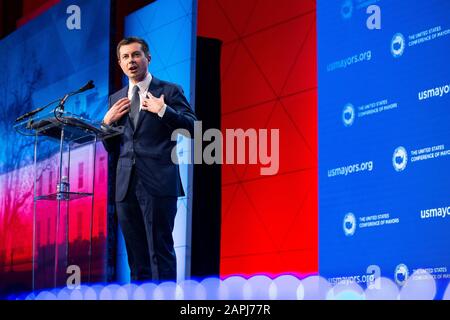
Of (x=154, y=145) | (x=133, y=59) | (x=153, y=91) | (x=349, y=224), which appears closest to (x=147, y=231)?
(x=154, y=145)

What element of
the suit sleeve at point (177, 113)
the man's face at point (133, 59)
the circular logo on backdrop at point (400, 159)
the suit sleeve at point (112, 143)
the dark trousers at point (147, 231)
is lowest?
the dark trousers at point (147, 231)

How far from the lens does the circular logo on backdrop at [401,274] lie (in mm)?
4234

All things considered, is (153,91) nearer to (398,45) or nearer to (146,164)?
(146,164)

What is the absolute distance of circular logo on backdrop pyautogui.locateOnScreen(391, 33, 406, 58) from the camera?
4430mm

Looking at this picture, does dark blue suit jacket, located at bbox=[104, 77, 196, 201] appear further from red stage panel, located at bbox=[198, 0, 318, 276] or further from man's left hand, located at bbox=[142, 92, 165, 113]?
red stage panel, located at bbox=[198, 0, 318, 276]

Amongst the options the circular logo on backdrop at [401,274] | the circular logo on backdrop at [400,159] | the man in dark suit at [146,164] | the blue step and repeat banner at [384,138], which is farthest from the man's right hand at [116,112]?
the circular logo on backdrop at [401,274]

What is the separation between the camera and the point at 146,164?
451cm

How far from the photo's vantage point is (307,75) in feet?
17.5

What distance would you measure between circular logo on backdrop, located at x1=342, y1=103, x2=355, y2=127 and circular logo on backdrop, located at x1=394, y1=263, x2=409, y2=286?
95 cm

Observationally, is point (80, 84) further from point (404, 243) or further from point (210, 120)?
point (404, 243)

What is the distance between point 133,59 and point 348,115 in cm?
136

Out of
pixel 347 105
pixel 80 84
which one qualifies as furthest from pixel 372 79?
pixel 80 84

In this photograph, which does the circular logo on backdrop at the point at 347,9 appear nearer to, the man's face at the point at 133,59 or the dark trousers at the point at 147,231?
the man's face at the point at 133,59
